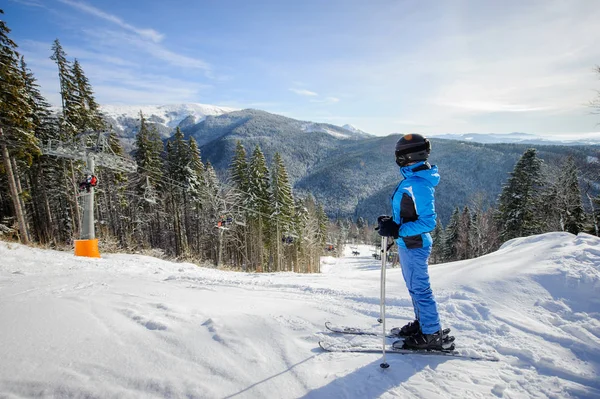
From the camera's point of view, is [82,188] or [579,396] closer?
[579,396]

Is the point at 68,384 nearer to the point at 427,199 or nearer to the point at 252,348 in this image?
the point at 252,348

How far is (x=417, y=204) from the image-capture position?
3477 millimetres

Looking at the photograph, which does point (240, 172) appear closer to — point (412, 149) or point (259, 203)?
point (259, 203)

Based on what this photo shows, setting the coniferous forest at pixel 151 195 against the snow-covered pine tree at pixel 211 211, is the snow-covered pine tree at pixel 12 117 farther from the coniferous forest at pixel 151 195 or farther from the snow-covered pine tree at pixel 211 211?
the snow-covered pine tree at pixel 211 211

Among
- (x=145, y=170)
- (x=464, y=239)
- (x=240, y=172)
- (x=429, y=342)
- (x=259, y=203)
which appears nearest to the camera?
(x=429, y=342)

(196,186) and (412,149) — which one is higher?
(412,149)

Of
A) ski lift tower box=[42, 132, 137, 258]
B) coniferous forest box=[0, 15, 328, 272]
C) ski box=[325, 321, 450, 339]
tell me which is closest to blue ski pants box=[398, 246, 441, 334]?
ski box=[325, 321, 450, 339]

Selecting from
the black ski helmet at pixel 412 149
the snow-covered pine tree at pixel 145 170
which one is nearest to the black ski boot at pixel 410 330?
the black ski helmet at pixel 412 149

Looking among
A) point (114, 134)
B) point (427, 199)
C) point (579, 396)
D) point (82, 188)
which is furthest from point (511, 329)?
point (114, 134)

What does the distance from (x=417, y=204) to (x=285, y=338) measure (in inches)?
95.4

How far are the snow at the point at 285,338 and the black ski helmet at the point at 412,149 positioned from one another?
2.48 metres

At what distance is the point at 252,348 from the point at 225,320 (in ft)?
2.39

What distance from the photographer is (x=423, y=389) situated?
2.74m

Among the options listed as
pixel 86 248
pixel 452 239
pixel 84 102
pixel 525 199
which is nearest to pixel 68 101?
pixel 84 102
